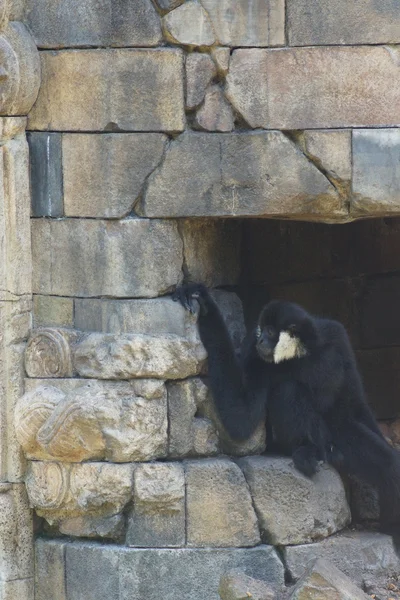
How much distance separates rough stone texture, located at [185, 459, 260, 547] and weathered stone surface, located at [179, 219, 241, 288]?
1.12 metres

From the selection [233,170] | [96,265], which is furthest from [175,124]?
[96,265]

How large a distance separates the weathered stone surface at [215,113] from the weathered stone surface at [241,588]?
7.71 feet

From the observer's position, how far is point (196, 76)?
268 inches

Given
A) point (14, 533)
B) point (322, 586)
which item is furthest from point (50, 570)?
point (322, 586)

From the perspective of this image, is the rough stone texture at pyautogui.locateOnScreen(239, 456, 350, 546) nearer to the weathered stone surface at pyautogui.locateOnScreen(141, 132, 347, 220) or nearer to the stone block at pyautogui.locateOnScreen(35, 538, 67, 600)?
the stone block at pyautogui.locateOnScreen(35, 538, 67, 600)

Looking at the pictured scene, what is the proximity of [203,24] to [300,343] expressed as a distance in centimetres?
189

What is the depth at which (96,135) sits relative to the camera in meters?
6.85

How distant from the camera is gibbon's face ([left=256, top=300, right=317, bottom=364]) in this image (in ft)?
23.9

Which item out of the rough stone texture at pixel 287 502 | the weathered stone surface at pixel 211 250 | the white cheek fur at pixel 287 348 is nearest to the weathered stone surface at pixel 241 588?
the rough stone texture at pixel 287 502

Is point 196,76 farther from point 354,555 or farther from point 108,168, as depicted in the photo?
point 354,555

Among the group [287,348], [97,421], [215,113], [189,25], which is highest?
[189,25]

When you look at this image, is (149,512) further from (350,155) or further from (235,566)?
(350,155)

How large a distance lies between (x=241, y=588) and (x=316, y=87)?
264 cm

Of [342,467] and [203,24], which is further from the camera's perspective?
[342,467]
